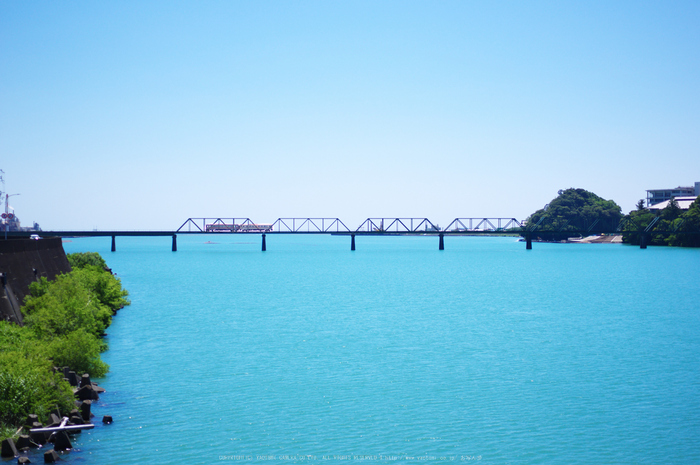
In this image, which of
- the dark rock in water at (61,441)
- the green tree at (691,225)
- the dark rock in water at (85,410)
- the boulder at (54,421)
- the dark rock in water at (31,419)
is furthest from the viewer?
the green tree at (691,225)

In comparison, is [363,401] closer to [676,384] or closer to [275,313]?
[676,384]

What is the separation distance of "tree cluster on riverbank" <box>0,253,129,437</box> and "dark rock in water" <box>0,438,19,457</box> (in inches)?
34.0

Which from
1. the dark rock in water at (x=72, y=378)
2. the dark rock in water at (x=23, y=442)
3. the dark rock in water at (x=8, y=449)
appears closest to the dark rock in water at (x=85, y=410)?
the dark rock in water at (x=23, y=442)

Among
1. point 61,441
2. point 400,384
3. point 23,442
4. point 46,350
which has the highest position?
point 46,350

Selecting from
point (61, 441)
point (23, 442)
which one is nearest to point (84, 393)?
point (61, 441)

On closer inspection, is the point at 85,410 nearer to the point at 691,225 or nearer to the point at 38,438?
the point at 38,438

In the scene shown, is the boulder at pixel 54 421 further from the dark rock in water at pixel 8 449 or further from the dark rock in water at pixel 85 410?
the dark rock in water at pixel 8 449

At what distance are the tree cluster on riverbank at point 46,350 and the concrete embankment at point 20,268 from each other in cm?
68

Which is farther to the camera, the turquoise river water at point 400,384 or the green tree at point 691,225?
the green tree at point 691,225

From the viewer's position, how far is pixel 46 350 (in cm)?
2523

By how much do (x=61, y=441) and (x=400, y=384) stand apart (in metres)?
15.0

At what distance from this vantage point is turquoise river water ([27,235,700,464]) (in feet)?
67.3

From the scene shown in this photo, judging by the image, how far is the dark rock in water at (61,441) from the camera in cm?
1878

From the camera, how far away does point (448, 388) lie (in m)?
28.1
